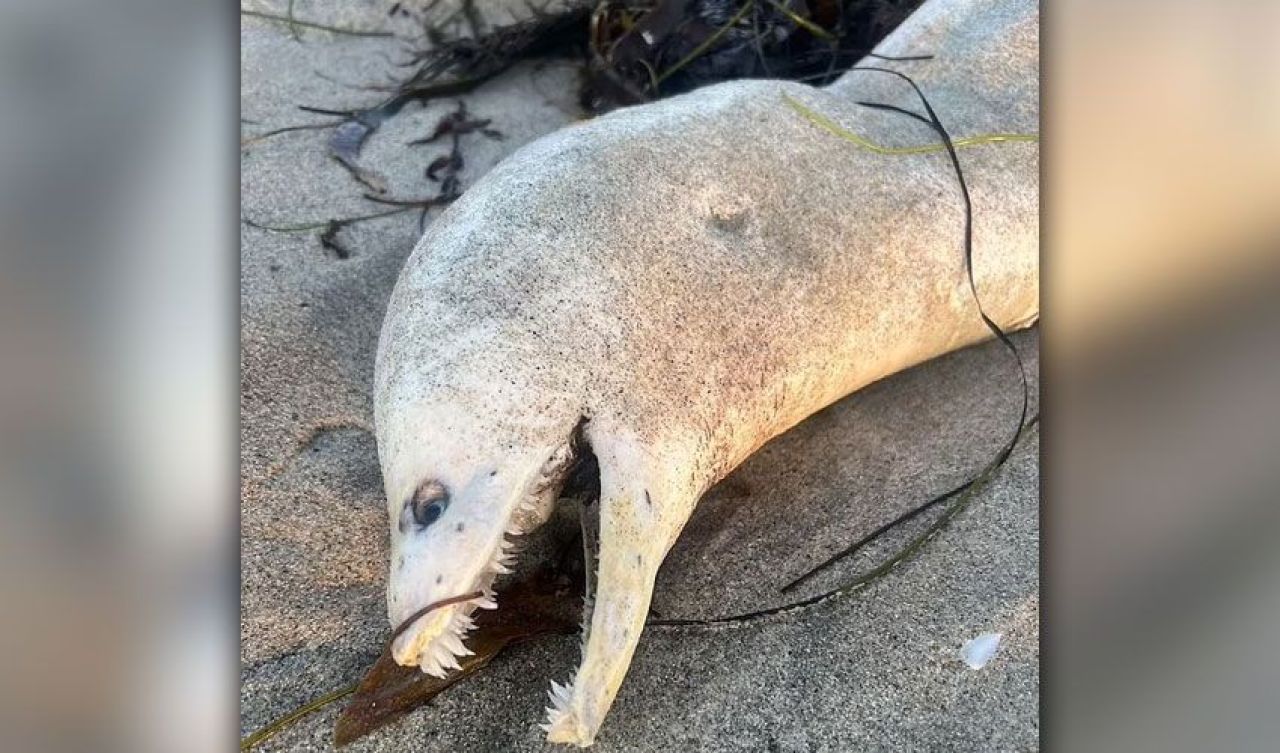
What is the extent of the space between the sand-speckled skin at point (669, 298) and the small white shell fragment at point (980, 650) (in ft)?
0.98

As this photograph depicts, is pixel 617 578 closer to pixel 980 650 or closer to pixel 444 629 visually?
pixel 444 629

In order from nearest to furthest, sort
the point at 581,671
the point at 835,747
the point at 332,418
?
the point at 581,671 < the point at 835,747 < the point at 332,418

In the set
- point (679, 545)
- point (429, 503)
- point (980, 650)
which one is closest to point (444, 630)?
point (429, 503)

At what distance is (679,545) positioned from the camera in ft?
3.26

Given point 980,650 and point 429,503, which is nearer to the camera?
point 429,503

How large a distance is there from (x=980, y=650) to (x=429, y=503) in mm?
597

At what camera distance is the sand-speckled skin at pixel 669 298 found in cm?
79

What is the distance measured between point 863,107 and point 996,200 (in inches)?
8.1

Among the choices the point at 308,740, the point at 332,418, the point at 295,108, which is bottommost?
the point at 308,740

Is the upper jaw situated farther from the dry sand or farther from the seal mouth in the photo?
the dry sand

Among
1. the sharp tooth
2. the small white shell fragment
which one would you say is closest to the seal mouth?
the sharp tooth
